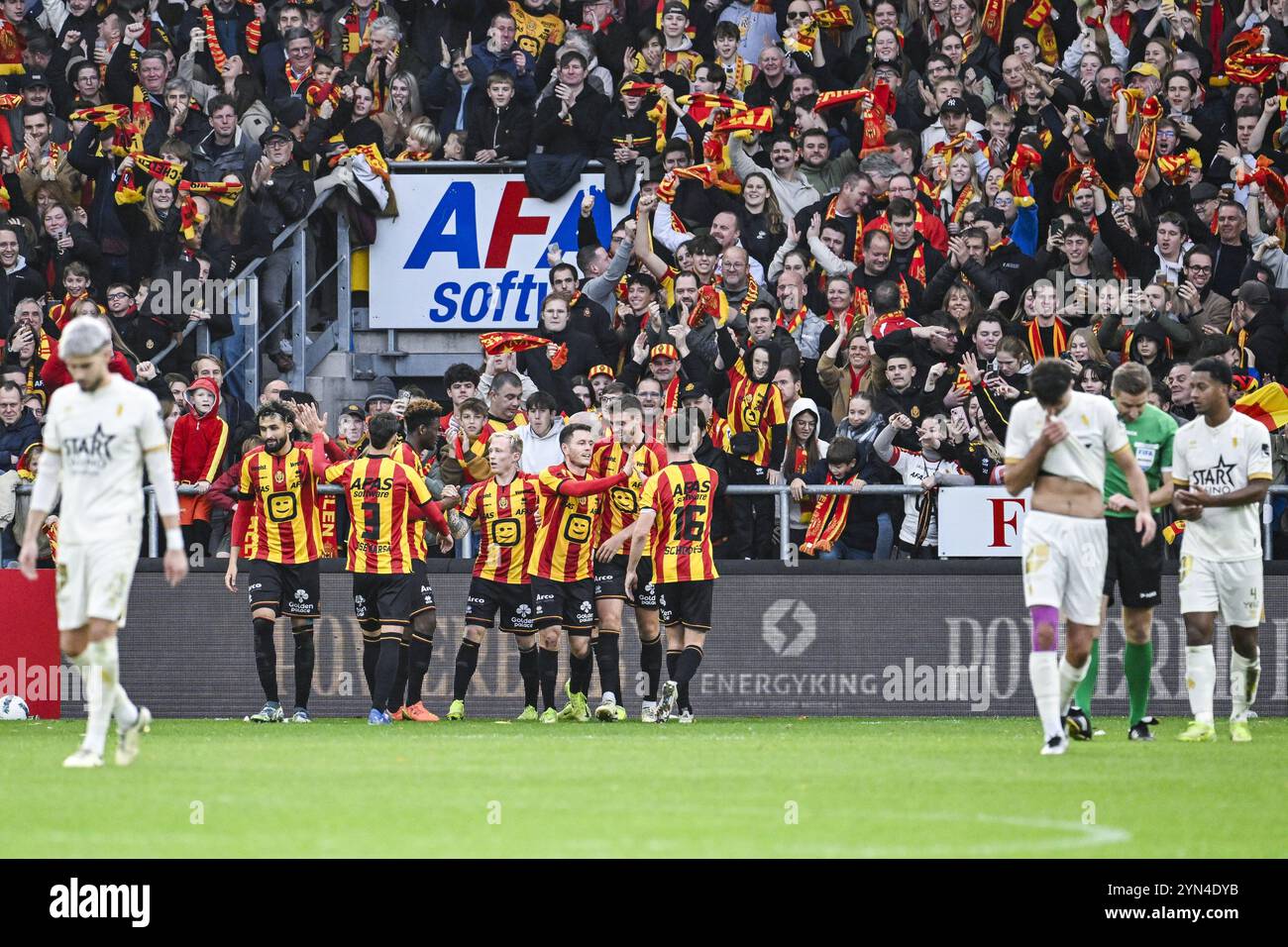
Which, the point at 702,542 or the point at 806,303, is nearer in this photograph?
the point at 702,542

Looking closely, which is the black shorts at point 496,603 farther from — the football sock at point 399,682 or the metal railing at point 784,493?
the metal railing at point 784,493

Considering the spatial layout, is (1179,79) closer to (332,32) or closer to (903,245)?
(903,245)

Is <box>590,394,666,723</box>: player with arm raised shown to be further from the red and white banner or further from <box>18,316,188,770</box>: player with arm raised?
<box>18,316,188,770</box>: player with arm raised

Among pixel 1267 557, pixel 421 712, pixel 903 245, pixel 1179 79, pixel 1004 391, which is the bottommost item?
pixel 421 712

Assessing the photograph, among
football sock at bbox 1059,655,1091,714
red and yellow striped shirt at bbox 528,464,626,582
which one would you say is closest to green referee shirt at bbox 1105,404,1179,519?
football sock at bbox 1059,655,1091,714

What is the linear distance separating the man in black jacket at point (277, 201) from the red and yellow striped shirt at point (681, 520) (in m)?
6.49

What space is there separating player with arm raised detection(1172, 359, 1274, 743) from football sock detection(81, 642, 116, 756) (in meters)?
7.07

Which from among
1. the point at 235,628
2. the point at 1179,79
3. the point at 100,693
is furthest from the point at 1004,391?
the point at 100,693

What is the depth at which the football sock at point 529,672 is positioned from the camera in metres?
17.5

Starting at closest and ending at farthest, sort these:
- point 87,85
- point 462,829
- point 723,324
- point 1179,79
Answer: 1. point 462,829
2. point 723,324
3. point 1179,79
4. point 87,85

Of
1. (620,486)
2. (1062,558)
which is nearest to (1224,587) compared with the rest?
(1062,558)

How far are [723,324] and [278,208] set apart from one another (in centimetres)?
517

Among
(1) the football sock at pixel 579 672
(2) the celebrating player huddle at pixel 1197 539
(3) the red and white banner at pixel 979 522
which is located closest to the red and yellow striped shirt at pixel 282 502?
(1) the football sock at pixel 579 672

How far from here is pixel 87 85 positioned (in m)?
23.2
